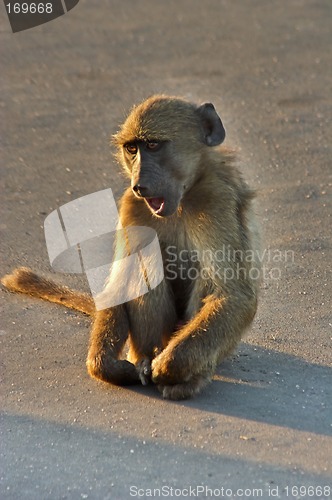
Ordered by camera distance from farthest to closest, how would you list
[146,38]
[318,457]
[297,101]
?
[146,38] < [297,101] < [318,457]

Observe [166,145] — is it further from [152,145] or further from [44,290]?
[44,290]

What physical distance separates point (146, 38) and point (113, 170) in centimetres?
348

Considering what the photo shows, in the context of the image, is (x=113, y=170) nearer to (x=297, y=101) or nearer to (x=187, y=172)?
(x=297, y=101)

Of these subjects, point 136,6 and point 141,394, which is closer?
point 141,394

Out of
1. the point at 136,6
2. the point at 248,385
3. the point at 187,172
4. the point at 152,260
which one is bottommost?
the point at 136,6

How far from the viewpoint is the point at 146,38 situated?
36.6 ft

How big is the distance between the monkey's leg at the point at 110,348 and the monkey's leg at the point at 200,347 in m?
0.17

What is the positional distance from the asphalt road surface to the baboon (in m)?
0.17

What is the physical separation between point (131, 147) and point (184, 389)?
46.3 inches

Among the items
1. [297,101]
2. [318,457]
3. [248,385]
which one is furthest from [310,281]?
[297,101]

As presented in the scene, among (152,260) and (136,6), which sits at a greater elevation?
(152,260)
